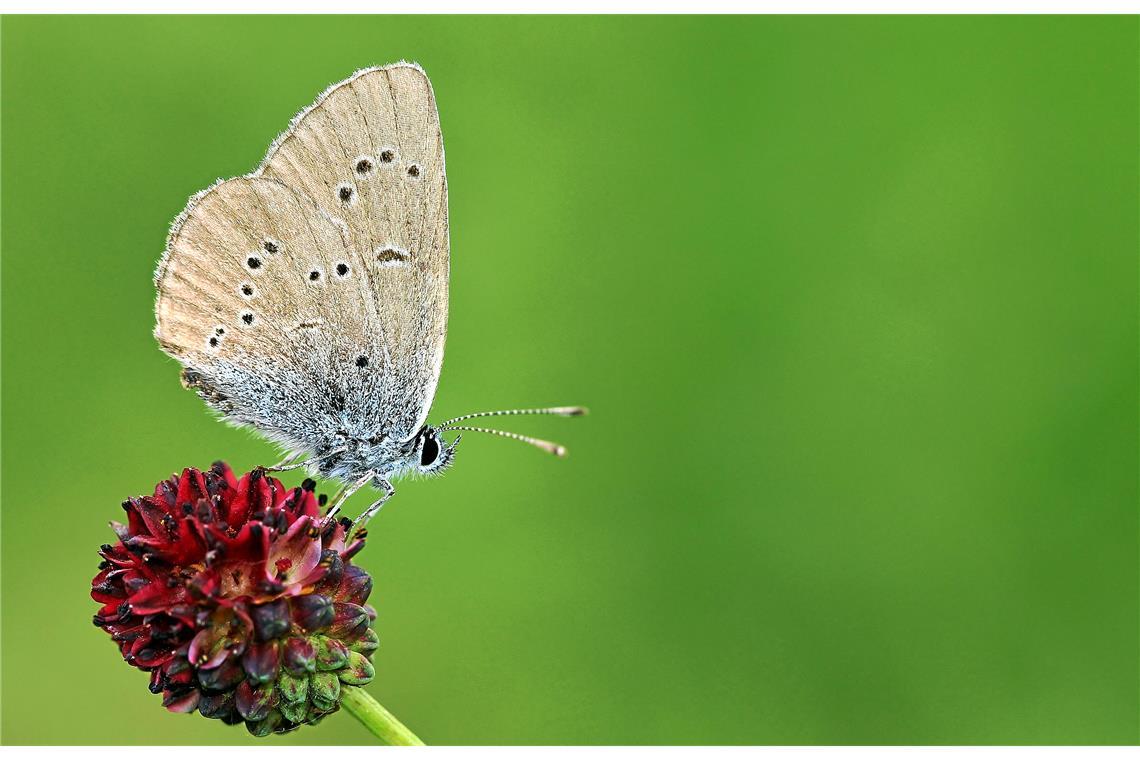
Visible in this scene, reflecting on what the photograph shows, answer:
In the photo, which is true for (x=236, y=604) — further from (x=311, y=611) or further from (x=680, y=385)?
(x=680, y=385)

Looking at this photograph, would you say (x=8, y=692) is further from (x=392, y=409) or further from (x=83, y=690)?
(x=392, y=409)

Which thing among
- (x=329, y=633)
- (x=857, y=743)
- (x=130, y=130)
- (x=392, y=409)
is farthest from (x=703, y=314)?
(x=329, y=633)

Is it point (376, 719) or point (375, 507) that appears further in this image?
point (375, 507)

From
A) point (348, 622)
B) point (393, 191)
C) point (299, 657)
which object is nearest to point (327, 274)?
point (393, 191)

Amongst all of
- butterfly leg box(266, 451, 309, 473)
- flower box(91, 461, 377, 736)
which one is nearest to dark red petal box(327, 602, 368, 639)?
flower box(91, 461, 377, 736)

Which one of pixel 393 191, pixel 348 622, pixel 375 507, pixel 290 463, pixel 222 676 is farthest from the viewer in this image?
pixel 290 463

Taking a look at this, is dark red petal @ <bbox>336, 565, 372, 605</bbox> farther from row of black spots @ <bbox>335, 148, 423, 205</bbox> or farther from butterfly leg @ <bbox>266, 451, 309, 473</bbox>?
row of black spots @ <bbox>335, 148, 423, 205</bbox>

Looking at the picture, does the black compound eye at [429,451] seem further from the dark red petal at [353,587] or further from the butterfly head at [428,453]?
the dark red petal at [353,587]
